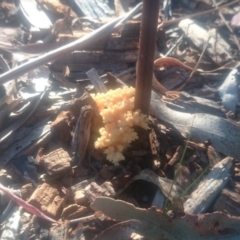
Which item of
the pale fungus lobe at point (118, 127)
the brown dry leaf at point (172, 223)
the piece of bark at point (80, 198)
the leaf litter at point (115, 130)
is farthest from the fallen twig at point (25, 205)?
the pale fungus lobe at point (118, 127)

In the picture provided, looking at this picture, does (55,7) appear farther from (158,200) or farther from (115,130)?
(158,200)

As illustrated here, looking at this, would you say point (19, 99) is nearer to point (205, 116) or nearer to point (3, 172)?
point (3, 172)

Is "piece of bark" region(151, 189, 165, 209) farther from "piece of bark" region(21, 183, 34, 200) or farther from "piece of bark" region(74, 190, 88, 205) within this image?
"piece of bark" region(21, 183, 34, 200)

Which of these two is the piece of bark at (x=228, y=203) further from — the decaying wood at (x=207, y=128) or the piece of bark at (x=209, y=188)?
the decaying wood at (x=207, y=128)

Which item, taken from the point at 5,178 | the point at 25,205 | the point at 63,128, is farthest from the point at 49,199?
the point at 63,128

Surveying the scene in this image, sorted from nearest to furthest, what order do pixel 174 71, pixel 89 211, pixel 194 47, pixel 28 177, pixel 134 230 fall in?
pixel 134 230, pixel 89 211, pixel 28 177, pixel 174 71, pixel 194 47

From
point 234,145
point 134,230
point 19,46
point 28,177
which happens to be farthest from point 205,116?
point 19,46

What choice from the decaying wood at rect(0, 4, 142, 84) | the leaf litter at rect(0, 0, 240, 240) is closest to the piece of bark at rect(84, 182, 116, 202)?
the leaf litter at rect(0, 0, 240, 240)
